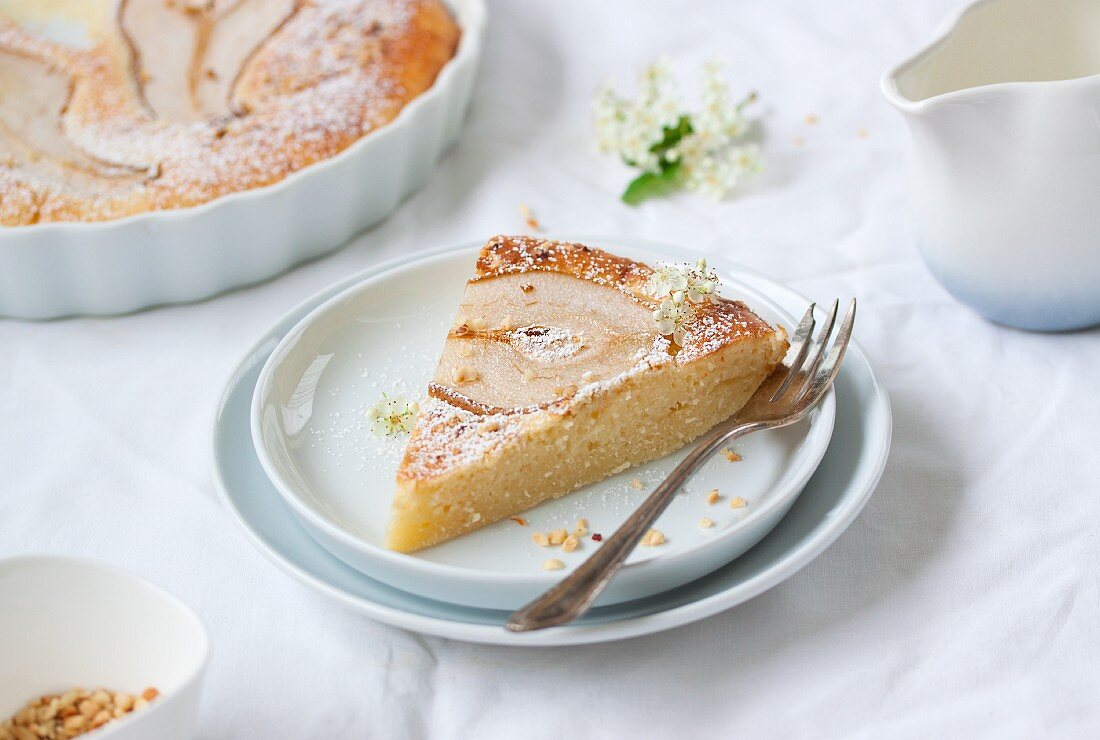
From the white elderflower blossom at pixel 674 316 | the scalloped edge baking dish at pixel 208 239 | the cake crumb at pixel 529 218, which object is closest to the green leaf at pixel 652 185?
the cake crumb at pixel 529 218

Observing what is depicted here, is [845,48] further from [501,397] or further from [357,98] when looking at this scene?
[501,397]

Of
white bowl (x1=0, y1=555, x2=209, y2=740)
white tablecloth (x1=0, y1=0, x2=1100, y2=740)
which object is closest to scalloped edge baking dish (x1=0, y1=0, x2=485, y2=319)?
white tablecloth (x1=0, y1=0, x2=1100, y2=740)

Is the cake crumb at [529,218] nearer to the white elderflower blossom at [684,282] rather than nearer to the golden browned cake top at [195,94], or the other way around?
the golden browned cake top at [195,94]

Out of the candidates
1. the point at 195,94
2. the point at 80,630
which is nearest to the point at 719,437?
the point at 80,630

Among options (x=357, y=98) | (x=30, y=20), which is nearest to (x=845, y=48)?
(x=357, y=98)

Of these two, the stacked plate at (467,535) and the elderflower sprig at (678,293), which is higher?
the elderflower sprig at (678,293)

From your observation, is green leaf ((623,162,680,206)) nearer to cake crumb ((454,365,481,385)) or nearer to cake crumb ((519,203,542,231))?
cake crumb ((519,203,542,231))
